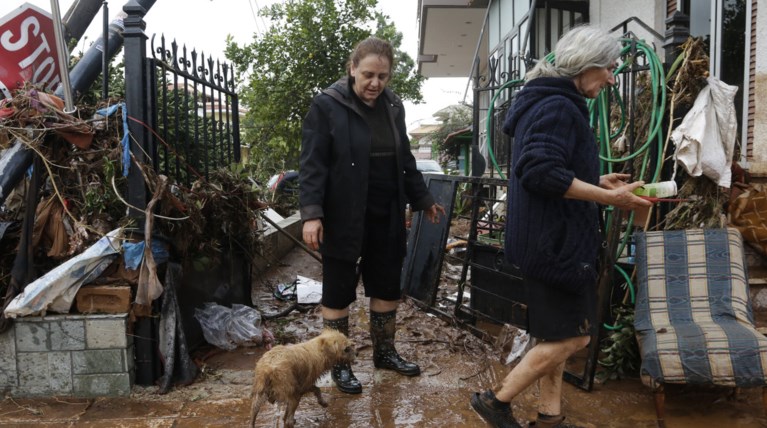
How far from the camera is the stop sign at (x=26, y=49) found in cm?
322

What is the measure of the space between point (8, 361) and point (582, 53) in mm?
3510

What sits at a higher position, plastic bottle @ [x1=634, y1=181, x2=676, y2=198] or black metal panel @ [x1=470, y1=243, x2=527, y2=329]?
plastic bottle @ [x1=634, y1=181, x2=676, y2=198]

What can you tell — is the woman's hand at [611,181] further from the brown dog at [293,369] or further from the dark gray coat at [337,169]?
the brown dog at [293,369]

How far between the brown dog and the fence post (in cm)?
133

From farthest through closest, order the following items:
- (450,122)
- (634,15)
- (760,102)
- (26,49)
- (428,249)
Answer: (450,122), (634,15), (428,249), (760,102), (26,49)

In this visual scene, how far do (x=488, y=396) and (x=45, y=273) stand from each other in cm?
272

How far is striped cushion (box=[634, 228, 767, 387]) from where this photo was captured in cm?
279

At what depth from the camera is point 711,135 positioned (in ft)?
11.4

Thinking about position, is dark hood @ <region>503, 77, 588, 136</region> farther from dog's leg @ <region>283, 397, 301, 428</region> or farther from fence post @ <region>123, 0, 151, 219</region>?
fence post @ <region>123, 0, 151, 219</region>

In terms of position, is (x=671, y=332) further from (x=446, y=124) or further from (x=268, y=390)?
(x=446, y=124)

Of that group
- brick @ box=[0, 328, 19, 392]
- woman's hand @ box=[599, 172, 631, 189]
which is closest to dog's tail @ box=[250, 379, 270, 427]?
brick @ box=[0, 328, 19, 392]

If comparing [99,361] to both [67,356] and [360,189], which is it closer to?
[67,356]

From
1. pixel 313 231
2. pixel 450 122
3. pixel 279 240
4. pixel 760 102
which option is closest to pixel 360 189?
pixel 313 231

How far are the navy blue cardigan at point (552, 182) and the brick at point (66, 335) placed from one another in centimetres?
253
